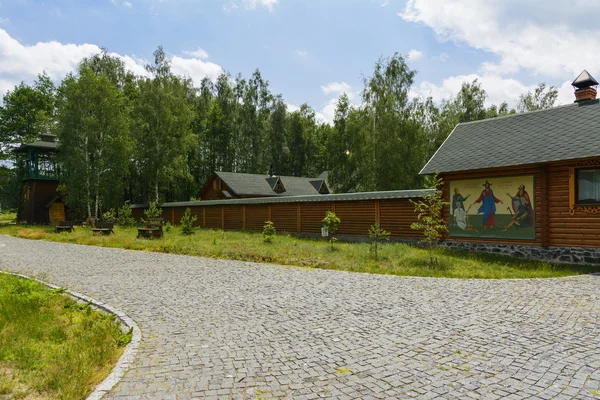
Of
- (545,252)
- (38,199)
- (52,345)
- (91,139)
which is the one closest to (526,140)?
(545,252)

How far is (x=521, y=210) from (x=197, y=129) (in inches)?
1602

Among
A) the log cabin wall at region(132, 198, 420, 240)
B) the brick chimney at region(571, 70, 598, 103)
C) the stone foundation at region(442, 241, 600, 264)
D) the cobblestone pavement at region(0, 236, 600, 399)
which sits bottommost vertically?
the cobblestone pavement at region(0, 236, 600, 399)

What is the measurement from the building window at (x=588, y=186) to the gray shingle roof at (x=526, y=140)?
72cm

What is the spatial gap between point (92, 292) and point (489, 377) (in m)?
7.48

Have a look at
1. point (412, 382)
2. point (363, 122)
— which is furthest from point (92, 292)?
point (363, 122)

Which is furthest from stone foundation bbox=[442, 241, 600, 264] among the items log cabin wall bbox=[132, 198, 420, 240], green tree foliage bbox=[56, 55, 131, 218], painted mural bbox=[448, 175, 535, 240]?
green tree foliage bbox=[56, 55, 131, 218]

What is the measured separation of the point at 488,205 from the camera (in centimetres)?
1435

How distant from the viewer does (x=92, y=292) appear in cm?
795

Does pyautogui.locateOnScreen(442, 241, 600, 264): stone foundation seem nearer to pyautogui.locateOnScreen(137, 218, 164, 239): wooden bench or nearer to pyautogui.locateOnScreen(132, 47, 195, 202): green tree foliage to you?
pyautogui.locateOnScreen(137, 218, 164, 239): wooden bench

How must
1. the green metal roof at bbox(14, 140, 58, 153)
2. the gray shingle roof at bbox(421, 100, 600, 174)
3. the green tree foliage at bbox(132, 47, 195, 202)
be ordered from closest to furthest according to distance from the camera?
the gray shingle roof at bbox(421, 100, 600, 174)
the green metal roof at bbox(14, 140, 58, 153)
the green tree foliage at bbox(132, 47, 195, 202)

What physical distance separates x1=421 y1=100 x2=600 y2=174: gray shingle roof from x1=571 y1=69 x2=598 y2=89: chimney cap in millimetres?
985

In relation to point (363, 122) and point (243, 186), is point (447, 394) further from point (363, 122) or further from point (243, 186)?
point (243, 186)

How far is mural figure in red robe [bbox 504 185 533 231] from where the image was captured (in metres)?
13.4

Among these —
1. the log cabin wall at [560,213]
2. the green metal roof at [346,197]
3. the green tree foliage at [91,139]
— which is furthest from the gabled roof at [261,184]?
the log cabin wall at [560,213]
